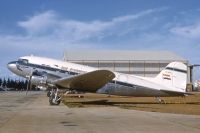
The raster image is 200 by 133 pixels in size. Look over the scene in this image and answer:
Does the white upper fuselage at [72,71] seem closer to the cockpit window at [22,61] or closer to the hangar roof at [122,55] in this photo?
the cockpit window at [22,61]

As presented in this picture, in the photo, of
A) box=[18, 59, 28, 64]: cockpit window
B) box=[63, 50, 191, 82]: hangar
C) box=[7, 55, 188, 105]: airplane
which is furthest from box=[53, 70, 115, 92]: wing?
box=[63, 50, 191, 82]: hangar

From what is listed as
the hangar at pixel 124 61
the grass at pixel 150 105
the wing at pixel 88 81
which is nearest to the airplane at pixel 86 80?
the wing at pixel 88 81

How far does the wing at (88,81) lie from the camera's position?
31328 mm

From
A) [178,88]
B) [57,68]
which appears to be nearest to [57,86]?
[57,68]

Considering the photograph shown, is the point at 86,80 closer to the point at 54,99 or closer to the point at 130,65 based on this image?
the point at 54,99

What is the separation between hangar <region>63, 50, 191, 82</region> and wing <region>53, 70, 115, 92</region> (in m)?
91.0

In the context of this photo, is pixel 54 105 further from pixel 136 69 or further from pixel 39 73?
pixel 136 69

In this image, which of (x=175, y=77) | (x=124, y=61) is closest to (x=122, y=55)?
(x=124, y=61)

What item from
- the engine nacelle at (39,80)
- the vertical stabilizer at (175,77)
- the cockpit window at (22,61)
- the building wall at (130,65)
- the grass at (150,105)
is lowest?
the grass at (150,105)

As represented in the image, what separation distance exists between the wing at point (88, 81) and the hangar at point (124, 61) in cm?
9096

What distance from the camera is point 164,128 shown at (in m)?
15.4

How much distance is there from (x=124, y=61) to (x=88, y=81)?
98.8 metres

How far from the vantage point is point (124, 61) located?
13162 cm

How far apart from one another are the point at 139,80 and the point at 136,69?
308 ft
